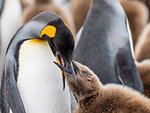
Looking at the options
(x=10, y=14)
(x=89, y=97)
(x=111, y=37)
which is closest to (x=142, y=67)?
(x=111, y=37)

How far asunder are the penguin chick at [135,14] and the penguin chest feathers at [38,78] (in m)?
1.25

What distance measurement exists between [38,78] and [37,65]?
43mm

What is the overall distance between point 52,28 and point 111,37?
0.50 m

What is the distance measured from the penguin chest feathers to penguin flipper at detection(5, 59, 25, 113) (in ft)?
0.14

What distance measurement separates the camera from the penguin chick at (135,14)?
7.65 ft

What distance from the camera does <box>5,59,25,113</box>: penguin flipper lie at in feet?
3.60

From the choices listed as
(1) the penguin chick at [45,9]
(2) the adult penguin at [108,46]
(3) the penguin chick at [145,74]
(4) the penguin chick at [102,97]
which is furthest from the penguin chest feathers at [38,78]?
(1) the penguin chick at [45,9]

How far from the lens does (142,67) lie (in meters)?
1.58

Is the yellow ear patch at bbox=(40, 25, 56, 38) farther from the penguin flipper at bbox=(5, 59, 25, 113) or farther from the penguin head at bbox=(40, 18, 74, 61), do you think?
the penguin flipper at bbox=(5, 59, 25, 113)

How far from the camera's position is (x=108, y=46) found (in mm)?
1522

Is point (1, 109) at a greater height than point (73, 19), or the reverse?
point (73, 19)

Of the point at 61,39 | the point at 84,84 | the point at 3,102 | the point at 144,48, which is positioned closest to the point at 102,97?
the point at 84,84

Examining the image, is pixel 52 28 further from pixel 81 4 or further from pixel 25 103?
pixel 81 4

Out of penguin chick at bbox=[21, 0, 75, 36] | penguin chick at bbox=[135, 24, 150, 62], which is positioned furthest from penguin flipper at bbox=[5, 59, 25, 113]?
penguin chick at bbox=[21, 0, 75, 36]
